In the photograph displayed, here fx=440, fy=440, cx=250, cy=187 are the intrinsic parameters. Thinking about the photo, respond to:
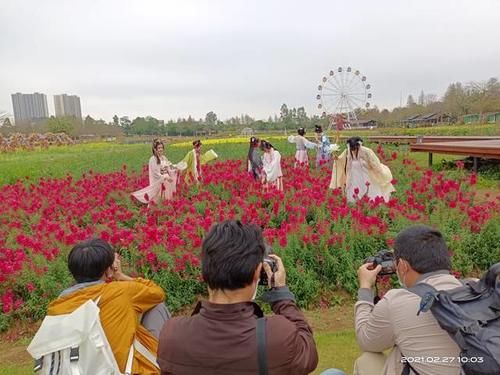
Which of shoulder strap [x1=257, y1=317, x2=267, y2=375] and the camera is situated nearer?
shoulder strap [x1=257, y1=317, x2=267, y2=375]

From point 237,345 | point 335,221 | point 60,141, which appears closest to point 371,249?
point 335,221

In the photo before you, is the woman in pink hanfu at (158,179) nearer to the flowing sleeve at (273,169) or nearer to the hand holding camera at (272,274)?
the flowing sleeve at (273,169)

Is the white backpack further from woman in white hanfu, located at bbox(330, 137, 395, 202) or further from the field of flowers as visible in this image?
woman in white hanfu, located at bbox(330, 137, 395, 202)

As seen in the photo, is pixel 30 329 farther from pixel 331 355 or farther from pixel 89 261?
pixel 331 355

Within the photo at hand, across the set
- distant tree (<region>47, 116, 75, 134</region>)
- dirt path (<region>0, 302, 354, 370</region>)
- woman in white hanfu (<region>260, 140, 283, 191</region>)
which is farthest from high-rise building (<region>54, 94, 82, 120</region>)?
dirt path (<region>0, 302, 354, 370</region>)

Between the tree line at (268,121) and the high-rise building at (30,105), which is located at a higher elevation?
the high-rise building at (30,105)

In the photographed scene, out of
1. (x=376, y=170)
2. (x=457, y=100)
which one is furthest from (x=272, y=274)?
(x=457, y=100)

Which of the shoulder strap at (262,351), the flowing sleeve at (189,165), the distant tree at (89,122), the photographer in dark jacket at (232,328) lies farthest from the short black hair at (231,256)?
the distant tree at (89,122)

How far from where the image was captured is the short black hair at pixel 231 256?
64.4 inches

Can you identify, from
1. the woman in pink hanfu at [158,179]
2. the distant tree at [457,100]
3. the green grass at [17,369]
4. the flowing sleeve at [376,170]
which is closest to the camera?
the green grass at [17,369]

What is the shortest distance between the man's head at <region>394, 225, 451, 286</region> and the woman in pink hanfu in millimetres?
7373

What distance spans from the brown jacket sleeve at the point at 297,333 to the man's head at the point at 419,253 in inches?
22.9

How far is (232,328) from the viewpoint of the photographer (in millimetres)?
1551

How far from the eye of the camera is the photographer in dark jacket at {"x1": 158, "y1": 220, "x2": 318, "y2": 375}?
5.02 ft
